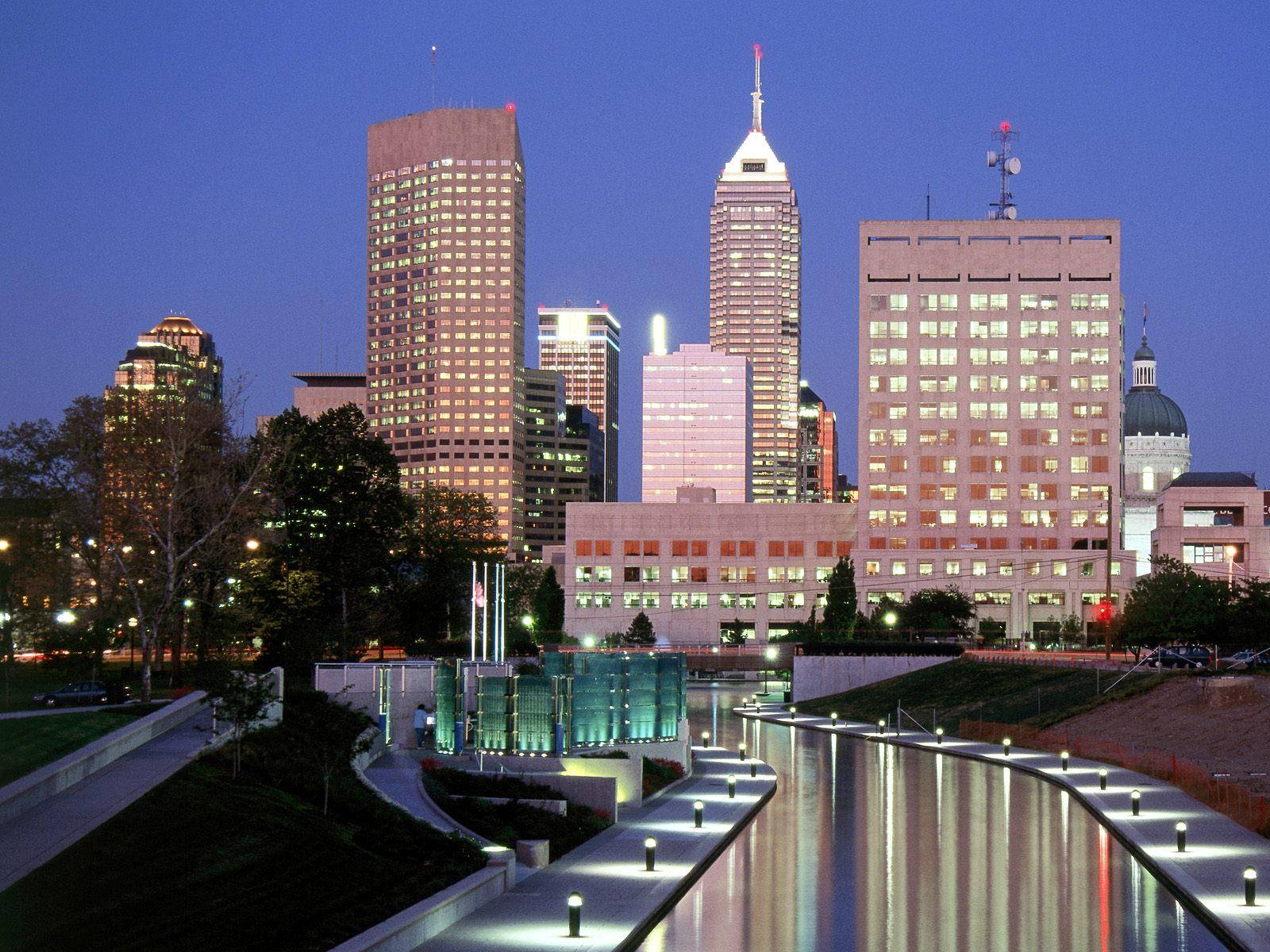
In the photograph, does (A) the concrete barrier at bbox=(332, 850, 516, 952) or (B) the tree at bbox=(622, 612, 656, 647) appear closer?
(A) the concrete barrier at bbox=(332, 850, 516, 952)

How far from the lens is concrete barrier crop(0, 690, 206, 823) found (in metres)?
27.7

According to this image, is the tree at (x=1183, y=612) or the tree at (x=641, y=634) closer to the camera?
the tree at (x=1183, y=612)

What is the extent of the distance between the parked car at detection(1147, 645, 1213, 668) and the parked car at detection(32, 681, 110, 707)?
53.9 m

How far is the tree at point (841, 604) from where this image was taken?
132 m

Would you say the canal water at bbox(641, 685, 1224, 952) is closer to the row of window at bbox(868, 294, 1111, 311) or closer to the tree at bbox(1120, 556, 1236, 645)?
the tree at bbox(1120, 556, 1236, 645)

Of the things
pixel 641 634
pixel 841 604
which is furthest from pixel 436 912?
pixel 641 634

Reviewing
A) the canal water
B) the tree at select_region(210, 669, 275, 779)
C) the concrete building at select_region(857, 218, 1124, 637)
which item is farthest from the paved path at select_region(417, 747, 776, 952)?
the concrete building at select_region(857, 218, 1124, 637)

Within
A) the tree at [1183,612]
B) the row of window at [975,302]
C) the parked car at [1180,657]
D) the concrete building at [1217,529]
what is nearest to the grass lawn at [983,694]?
the parked car at [1180,657]

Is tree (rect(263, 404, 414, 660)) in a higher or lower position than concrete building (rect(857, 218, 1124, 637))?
lower

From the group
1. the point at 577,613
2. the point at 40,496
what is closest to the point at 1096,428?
the point at 577,613

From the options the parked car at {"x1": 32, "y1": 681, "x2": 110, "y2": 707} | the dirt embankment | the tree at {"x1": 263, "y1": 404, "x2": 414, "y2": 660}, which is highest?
the tree at {"x1": 263, "y1": 404, "x2": 414, "y2": 660}

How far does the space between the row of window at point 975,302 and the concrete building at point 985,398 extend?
0.15m

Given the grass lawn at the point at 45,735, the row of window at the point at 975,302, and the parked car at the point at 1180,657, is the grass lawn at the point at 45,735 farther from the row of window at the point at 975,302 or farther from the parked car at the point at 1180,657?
the row of window at the point at 975,302

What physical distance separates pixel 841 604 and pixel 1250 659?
190ft
